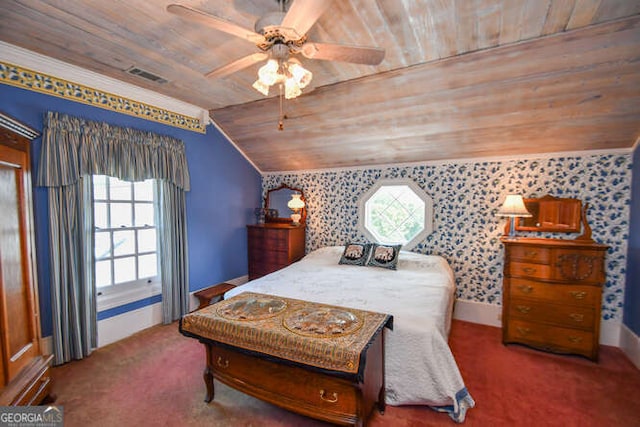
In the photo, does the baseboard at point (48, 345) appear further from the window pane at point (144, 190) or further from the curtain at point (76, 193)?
the window pane at point (144, 190)

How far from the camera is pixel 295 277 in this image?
291cm

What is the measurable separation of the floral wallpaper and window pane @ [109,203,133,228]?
7.87 feet

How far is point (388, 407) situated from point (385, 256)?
1.68 metres

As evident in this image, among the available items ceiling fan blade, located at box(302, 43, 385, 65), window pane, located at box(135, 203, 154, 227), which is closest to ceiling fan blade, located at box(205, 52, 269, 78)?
ceiling fan blade, located at box(302, 43, 385, 65)

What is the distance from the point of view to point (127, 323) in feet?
9.58

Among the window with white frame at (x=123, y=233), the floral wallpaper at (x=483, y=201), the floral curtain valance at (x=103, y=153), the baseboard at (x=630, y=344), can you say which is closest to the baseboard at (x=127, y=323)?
the window with white frame at (x=123, y=233)

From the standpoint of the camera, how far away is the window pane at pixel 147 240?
123 inches

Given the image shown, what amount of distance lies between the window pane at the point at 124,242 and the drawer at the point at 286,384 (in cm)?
186

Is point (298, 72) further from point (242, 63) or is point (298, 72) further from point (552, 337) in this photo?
point (552, 337)

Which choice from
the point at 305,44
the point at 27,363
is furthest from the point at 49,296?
the point at 305,44

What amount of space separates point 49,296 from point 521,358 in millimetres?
4187

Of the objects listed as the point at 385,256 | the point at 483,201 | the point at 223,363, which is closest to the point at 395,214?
the point at 385,256

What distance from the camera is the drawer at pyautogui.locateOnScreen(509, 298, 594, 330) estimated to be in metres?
2.48

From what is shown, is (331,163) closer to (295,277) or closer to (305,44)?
(295,277)
